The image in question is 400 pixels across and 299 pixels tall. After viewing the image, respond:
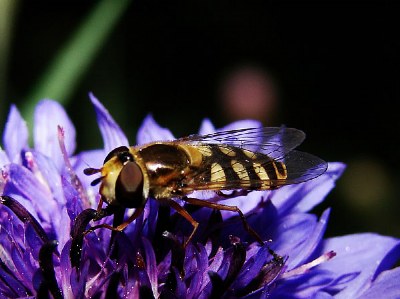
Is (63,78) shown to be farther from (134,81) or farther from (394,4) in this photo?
(394,4)

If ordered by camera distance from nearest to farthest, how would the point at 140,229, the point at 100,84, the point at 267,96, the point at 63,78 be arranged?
the point at 140,229 < the point at 63,78 < the point at 100,84 < the point at 267,96

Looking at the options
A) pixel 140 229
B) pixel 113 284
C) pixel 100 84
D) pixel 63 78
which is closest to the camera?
pixel 113 284

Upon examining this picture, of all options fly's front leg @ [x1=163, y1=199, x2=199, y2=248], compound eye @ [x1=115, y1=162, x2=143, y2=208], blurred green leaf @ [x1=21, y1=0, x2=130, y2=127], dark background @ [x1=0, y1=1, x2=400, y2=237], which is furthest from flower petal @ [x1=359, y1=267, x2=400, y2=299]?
dark background @ [x1=0, y1=1, x2=400, y2=237]

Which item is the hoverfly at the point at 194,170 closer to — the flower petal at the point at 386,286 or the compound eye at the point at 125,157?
the compound eye at the point at 125,157

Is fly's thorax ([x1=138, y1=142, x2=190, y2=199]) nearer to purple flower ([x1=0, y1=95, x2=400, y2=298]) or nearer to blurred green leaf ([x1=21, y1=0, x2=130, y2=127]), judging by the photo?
purple flower ([x1=0, y1=95, x2=400, y2=298])

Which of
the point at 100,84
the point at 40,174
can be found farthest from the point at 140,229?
the point at 100,84

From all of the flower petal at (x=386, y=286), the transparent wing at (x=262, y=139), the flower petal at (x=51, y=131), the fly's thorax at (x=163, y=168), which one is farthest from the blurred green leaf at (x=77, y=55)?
the flower petal at (x=386, y=286)
